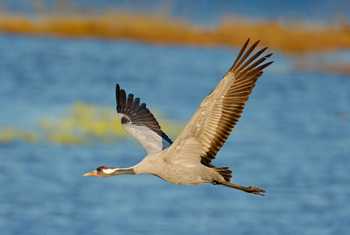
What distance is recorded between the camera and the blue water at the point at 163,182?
1709cm

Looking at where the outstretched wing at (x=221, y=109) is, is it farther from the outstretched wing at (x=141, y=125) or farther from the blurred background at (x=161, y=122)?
the blurred background at (x=161, y=122)

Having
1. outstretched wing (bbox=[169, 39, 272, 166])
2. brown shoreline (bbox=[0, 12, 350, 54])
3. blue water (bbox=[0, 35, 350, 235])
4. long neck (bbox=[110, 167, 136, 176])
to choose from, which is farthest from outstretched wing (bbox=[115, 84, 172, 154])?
brown shoreline (bbox=[0, 12, 350, 54])

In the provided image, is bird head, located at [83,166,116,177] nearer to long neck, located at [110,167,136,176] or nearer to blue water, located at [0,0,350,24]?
long neck, located at [110,167,136,176]

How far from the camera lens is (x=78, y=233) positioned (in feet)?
52.5

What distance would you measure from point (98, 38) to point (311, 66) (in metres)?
7.58

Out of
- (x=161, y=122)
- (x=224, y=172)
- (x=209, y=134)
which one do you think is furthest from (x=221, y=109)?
(x=161, y=122)

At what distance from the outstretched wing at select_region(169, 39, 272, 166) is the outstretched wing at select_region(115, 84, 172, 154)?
0.60 metres

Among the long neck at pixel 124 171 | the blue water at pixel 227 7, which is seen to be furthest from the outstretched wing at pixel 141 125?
the blue water at pixel 227 7

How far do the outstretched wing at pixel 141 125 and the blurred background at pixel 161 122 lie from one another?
4.74 metres

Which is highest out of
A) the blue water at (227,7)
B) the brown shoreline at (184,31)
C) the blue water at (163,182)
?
the blue water at (227,7)

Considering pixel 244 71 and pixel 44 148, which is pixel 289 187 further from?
pixel 244 71

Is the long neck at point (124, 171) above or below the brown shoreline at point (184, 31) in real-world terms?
below

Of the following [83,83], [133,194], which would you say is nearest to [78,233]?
[133,194]

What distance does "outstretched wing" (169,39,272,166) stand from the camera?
9.75 meters
